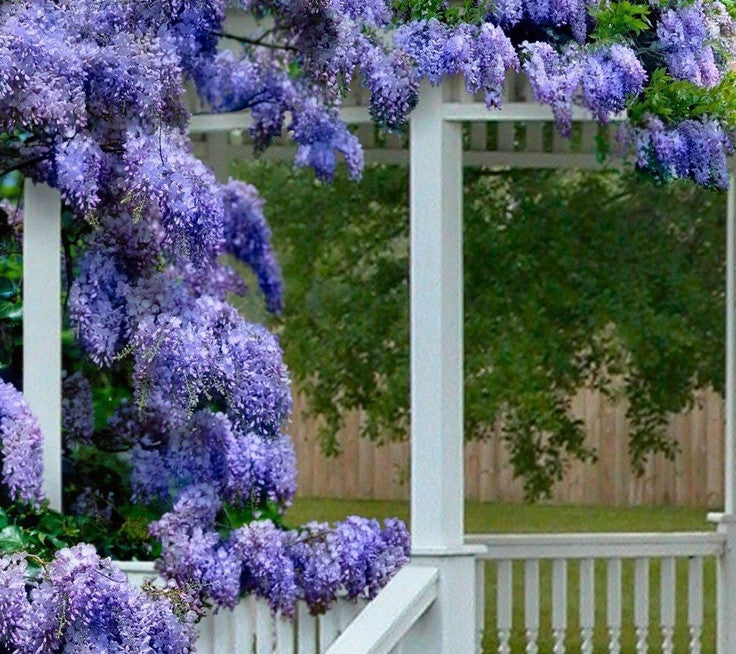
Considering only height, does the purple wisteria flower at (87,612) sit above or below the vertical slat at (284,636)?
above

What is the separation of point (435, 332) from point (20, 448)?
1.34 metres

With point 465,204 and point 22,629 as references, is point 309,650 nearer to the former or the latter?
point 22,629

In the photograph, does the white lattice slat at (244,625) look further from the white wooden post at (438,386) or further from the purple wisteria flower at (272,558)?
the white wooden post at (438,386)

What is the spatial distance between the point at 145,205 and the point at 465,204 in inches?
216

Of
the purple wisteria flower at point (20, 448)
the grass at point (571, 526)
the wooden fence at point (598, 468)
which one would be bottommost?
the grass at point (571, 526)

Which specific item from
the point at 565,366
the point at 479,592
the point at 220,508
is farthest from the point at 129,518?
the point at 565,366

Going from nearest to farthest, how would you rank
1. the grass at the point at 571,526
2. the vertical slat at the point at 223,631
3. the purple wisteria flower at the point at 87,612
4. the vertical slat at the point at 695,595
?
the purple wisteria flower at the point at 87,612 < the vertical slat at the point at 223,631 < the vertical slat at the point at 695,595 < the grass at the point at 571,526

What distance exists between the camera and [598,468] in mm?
16156

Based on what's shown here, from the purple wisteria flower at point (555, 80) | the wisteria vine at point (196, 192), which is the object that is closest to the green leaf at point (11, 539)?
the wisteria vine at point (196, 192)

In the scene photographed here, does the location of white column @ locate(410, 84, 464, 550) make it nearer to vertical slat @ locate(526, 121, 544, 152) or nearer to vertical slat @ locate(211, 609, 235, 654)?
vertical slat @ locate(211, 609, 235, 654)

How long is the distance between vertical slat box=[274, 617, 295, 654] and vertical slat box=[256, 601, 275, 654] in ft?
0.09

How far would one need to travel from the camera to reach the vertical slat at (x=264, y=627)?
5848 mm

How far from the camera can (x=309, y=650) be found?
231 inches

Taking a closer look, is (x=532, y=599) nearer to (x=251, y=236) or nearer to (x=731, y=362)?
(x=731, y=362)
